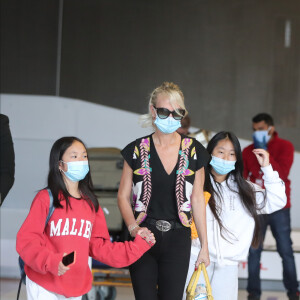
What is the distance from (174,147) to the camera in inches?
137

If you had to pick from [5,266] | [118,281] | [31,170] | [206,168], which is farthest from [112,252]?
[31,170]

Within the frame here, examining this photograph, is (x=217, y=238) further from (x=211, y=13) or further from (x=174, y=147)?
(x=211, y=13)

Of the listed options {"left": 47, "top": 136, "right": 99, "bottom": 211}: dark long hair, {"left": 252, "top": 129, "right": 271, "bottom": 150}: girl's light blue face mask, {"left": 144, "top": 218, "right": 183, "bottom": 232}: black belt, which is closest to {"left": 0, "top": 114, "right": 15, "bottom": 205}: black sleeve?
{"left": 47, "top": 136, "right": 99, "bottom": 211}: dark long hair

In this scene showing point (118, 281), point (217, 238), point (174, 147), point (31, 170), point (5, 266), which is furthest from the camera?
point (31, 170)

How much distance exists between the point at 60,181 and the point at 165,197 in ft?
1.71

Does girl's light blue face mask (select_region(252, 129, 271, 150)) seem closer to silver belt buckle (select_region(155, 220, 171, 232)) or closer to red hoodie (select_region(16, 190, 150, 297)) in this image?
silver belt buckle (select_region(155, 220, 171, 232))

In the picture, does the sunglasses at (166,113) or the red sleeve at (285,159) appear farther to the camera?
the red sleeve at (285,159)

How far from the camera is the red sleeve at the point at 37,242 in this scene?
9.74 feet

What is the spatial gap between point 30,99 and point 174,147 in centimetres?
512

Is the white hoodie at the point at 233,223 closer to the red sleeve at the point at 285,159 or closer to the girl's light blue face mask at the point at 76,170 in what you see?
the girl's light blue face mask at the point at 76,170

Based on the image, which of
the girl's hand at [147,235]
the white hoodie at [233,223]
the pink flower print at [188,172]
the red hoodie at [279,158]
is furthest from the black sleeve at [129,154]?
the red hoodie at [279,158]

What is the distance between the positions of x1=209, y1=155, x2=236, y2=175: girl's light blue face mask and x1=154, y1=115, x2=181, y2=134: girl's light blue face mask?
1.81ft

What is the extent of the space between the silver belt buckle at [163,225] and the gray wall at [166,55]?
5115 mm

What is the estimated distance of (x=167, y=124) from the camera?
343cm
